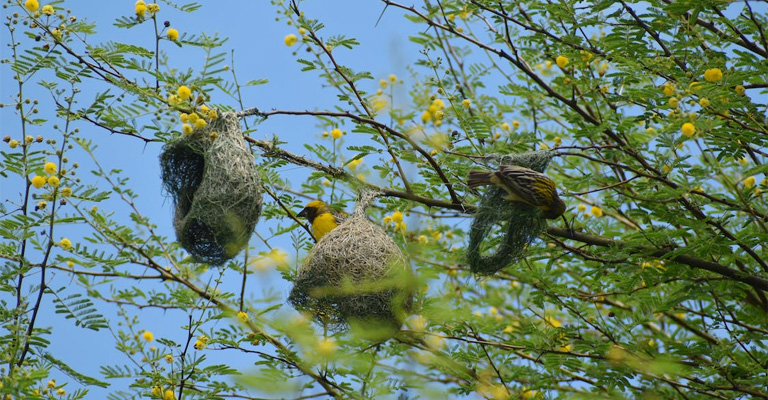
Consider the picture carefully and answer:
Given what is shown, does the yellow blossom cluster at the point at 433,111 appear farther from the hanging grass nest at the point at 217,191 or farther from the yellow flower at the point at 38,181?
the yellow flower at the point at 38,181

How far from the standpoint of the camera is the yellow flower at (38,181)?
3.53 meters

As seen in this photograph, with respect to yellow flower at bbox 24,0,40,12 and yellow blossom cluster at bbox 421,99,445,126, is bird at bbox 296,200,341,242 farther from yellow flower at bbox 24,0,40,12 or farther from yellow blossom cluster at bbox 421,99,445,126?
yellow flower at bbox 24,0,40,12

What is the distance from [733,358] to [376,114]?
2090 mm

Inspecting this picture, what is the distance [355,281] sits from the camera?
3977 mm

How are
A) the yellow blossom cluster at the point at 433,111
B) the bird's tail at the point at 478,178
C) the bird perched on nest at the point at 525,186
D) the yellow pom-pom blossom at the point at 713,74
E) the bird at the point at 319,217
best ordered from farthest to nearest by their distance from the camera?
the yellow blossom cluster at the point at 433,111
the bird at the point at 319,217
the bird's tail at the point at 478,178
the bird perched on nest at the point at 525,186
the yellow pom-pom blossom at the point at 713,74

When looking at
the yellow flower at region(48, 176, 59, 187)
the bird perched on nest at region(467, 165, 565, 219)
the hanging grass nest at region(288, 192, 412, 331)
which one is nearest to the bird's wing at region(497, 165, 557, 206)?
the bird perched on nest at region(467, 165, 565, 219)

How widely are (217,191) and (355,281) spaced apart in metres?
0.75

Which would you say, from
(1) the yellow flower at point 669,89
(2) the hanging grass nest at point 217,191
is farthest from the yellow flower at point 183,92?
(1) the yellow flower at point 669,89

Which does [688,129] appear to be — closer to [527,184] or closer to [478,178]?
[527,184]

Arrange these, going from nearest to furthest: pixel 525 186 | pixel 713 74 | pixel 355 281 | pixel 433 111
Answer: pixel 713 74 < pixel 525 186 < pixel 355 281 < pixel 433 111

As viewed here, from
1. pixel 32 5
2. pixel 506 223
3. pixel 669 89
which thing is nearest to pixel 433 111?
pixel 506 223

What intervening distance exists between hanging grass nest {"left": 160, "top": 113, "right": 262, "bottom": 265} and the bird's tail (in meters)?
0.98

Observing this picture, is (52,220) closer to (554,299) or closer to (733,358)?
(554,299)

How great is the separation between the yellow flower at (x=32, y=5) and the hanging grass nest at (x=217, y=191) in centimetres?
81
